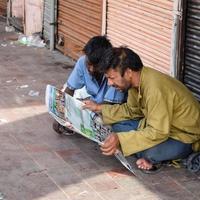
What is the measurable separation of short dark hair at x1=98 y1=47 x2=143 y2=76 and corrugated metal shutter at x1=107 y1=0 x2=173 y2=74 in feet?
5.23

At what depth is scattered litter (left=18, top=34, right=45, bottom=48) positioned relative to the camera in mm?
9547

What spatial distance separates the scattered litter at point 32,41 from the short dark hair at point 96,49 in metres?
4.90

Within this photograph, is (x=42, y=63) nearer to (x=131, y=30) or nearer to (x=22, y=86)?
(x=22, y=86)

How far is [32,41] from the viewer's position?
967cm

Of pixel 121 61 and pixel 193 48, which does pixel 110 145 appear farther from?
pixel 193 48

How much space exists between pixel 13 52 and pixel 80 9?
1.59 metres

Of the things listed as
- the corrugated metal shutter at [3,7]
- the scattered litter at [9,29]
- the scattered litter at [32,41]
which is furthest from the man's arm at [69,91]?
the corrugated metal shutter at [3,7]

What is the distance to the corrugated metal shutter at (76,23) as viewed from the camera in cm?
775

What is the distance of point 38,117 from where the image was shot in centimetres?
599

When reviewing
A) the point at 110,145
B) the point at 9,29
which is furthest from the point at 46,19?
the point at 110,145

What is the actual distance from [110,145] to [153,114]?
0.40 m

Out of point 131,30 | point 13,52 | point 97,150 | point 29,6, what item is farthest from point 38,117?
point 29,6

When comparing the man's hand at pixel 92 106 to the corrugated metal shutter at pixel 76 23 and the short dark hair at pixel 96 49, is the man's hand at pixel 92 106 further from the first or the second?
the corrugated metal shutter at pixel 76 23

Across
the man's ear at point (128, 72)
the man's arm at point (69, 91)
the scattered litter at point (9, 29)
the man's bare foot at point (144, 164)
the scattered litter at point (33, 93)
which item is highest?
the man's ear at point (128, 72)
